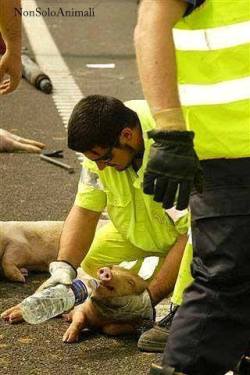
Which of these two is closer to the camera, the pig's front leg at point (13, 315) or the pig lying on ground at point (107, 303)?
the pig lying on ground at point (107, 303)

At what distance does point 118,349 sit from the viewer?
4.86 meters

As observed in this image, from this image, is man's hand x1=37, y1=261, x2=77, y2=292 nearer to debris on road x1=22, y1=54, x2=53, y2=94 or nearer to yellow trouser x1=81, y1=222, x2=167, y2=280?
yellow trouser x1=81, y1=222, x2=167, y2=280

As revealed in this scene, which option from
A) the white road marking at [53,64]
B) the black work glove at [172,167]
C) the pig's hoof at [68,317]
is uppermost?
the black work glove at [172,167]

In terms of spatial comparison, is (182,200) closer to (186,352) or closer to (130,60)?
(186,352)

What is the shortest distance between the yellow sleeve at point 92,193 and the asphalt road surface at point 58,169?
51 cm

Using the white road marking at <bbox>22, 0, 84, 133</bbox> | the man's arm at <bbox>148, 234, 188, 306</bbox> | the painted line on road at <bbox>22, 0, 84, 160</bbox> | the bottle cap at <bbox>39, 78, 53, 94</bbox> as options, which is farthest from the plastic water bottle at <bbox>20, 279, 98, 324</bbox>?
the bottle cap at <bbox>39, 78, 53, 94</bbox>

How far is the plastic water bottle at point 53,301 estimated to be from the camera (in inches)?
192

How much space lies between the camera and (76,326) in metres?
4.95

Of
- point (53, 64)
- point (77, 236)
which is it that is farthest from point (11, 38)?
point (53, 64)

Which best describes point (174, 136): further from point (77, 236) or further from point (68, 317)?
point (68, 317)

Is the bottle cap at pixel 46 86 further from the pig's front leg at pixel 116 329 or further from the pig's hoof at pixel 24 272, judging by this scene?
the pig's front leg at pixel 116 329

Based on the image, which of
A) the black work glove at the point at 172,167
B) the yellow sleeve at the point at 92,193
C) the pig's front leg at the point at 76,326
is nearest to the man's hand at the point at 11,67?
the yellow sleeve at the point at 92,193

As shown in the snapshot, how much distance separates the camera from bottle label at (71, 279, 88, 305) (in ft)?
16.3

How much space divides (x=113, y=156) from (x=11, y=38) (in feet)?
2.76
